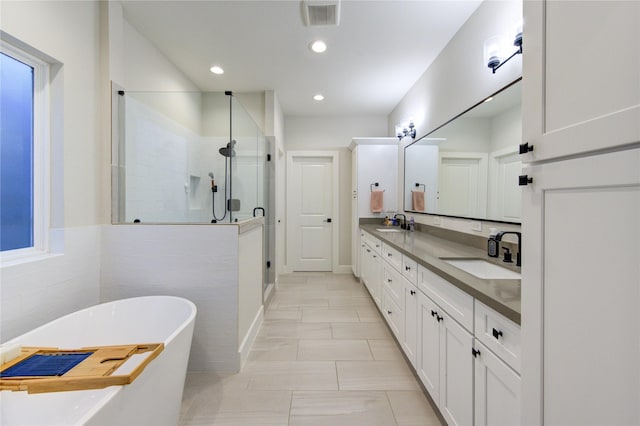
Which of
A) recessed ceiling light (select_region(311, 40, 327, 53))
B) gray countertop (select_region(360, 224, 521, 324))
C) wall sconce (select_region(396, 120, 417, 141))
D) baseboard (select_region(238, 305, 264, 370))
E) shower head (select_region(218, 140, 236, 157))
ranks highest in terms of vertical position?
recessed ceiling light (select_region(311, 40, 327, 53))

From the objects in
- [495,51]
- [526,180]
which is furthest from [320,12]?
[526,180]

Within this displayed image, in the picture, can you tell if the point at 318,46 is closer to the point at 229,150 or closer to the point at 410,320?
the point at 229,150

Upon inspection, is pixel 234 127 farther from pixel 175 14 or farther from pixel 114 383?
pixel 114 383

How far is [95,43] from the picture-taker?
183cm

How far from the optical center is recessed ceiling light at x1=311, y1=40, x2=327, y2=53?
2501mm

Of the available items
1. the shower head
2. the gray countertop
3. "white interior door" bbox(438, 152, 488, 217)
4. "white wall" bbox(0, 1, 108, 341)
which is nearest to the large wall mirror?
"white interior door" bbox(438, 152, 488, 217)

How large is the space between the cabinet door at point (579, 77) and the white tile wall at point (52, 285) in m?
2.29

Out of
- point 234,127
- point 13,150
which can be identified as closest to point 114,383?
point 13,150

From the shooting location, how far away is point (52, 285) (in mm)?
1529

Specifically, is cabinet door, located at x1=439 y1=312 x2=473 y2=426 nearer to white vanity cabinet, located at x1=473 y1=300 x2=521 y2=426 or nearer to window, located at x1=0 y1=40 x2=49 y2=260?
white vanity cabinet, located at x1=473 y1=300 x2=521 y2=426

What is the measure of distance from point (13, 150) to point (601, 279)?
2499 millimetres

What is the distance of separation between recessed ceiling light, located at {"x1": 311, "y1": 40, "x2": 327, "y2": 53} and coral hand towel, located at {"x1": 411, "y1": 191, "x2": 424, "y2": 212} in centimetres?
195

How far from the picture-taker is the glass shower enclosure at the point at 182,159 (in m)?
2.03

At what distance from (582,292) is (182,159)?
3.03 meters
